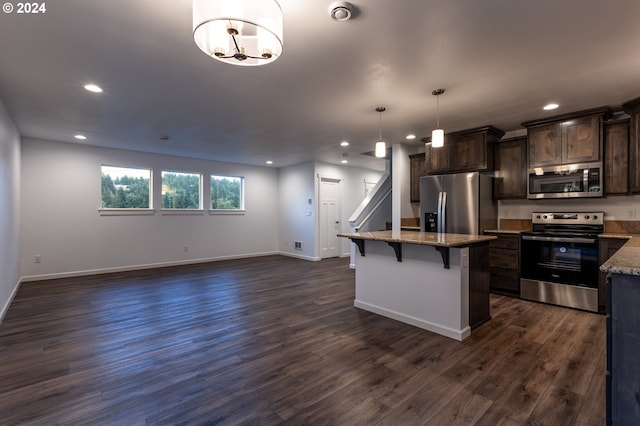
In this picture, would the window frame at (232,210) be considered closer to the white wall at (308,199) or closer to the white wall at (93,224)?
the white wall at (93,224)

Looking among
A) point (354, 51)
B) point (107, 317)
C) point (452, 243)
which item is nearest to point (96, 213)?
point (107, 317)

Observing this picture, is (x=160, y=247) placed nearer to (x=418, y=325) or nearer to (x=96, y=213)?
(x=96, y=213)

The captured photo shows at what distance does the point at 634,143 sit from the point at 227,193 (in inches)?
291

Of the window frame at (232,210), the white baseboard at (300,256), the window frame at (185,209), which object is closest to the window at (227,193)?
the window frame at (232,210)

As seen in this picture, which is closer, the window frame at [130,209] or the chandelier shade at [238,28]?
the chandelier shade at [238,28]

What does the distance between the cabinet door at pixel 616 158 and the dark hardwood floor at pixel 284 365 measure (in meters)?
1.58

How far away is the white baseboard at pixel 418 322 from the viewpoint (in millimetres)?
2939

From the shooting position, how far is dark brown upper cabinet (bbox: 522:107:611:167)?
3738mm

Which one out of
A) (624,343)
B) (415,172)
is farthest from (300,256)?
(624,343)

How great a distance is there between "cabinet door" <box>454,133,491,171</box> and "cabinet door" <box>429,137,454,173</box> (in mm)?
105

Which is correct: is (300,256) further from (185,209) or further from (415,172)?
(415,172)

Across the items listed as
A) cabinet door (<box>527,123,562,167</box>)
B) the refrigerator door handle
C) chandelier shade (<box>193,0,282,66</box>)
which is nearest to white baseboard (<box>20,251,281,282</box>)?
the refrigerator door handle

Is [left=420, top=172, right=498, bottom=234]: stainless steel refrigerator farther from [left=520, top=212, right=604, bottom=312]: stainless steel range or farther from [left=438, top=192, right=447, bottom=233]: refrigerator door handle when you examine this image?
[left=520, top=212, right=604, bottom=312]: stainless steel range

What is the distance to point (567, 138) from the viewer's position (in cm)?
395
